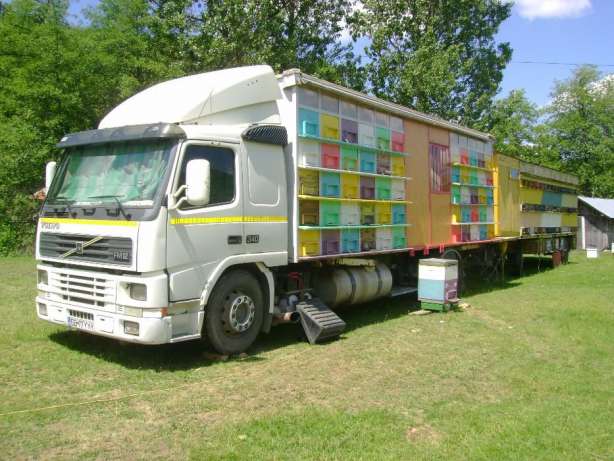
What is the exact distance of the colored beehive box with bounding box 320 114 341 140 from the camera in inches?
316

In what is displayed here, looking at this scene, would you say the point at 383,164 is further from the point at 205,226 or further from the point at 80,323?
the point at 80,323

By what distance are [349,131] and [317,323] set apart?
3.05 meters

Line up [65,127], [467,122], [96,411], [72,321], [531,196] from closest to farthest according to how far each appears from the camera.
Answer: [96,411]
[72,321]
[531,196]
[65,127]
[467,122]

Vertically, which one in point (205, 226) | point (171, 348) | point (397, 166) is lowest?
point (171, 348)

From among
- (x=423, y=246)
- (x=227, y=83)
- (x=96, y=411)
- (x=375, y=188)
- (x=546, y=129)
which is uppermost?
(x=546, y=129)

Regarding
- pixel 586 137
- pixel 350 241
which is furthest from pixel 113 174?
pixel 586 137

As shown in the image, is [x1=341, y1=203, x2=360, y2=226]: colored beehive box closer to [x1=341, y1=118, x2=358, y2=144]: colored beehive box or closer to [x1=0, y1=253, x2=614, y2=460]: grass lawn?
[x1=341, y1=118, x2=358, y2=144]: colored beehive box

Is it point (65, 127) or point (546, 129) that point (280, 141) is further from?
point (546, 129)

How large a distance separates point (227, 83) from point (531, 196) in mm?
11893

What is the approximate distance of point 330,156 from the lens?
8094mm

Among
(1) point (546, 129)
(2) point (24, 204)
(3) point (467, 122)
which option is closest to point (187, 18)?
(2) point (24, 204)

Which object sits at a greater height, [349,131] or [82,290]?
[349,131]

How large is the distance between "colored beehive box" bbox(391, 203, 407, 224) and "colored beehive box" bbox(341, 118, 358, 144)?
5.27 ft

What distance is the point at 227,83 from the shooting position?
23.0ft
